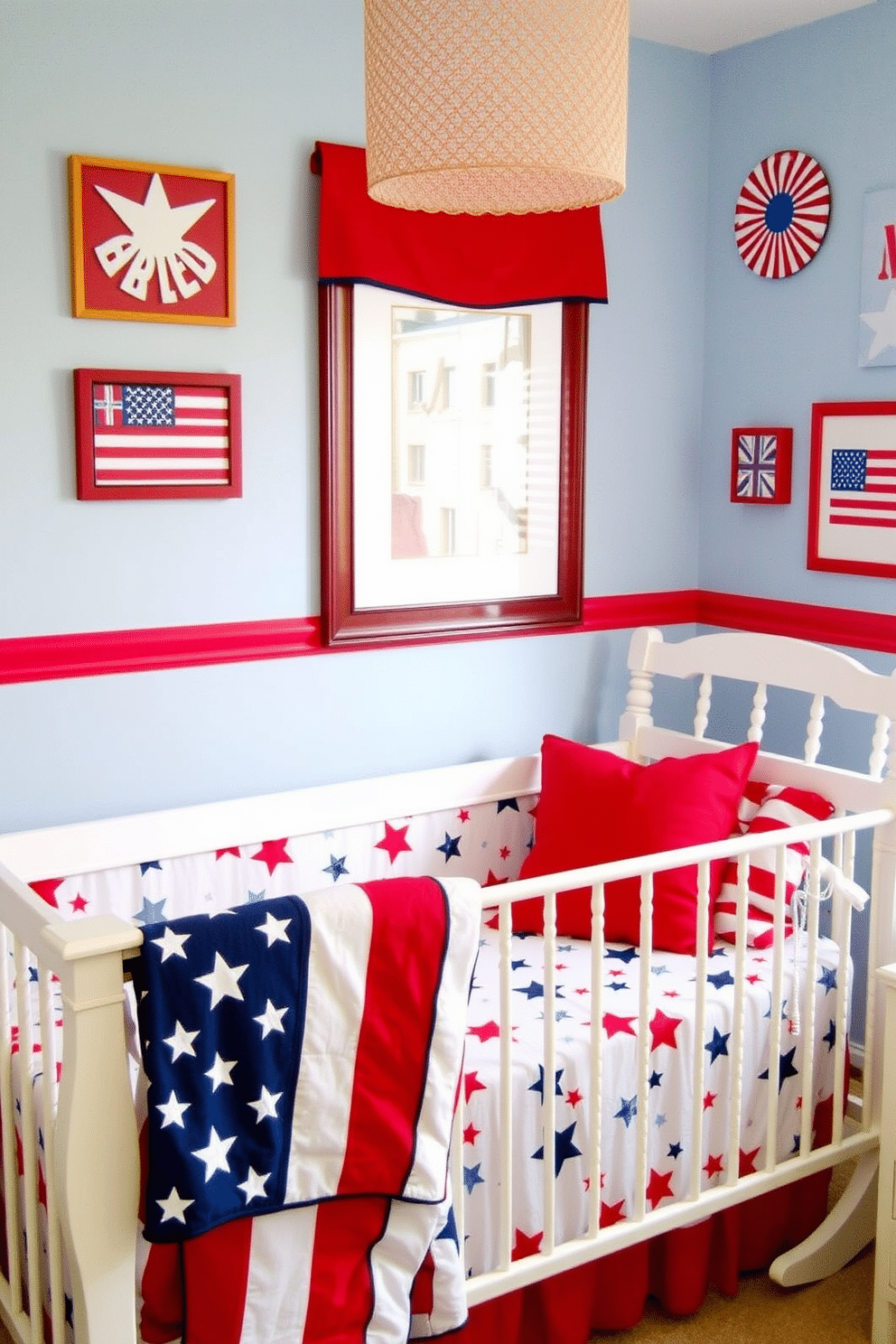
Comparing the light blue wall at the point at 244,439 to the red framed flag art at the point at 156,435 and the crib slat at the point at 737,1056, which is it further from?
the crib slat at the point at 737,1056

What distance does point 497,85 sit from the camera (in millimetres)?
1392

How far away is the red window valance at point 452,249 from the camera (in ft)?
8.02

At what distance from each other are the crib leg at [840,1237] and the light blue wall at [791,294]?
106 centimetres

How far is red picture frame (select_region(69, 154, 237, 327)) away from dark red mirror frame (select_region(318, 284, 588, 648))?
0.71 ft

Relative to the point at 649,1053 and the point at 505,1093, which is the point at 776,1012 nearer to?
the point at 649,1053

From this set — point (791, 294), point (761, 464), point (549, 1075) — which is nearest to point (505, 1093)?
point (549, 1075)

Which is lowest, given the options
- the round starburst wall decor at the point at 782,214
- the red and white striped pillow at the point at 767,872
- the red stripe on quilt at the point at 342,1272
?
the red stripe on quilt at the point at 342,1272

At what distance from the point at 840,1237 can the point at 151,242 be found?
77.0 inches

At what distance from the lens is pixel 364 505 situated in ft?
8.50

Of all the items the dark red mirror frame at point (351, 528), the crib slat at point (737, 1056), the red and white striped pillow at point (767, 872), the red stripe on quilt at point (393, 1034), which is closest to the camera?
the red stripe on quilt at point (393, 1034)

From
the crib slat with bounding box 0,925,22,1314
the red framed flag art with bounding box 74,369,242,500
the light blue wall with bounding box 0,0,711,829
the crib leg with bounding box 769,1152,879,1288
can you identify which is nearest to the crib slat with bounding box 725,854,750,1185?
the crib leg with bounding box 769,1152,879,1288

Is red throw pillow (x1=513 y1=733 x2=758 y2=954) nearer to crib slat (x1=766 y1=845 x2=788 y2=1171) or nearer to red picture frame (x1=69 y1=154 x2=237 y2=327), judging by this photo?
crib slat (x1=766 y1=845 x2=788 y2=1171)

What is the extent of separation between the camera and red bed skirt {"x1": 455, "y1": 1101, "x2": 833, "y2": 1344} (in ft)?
6.69

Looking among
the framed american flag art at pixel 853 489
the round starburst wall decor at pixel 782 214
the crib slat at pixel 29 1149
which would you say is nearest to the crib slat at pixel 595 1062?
the crib slat at pixel 29 1149
